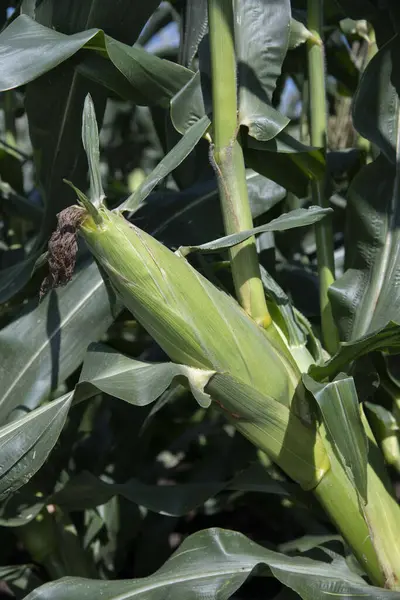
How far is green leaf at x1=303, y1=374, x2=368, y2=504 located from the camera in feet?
2.41

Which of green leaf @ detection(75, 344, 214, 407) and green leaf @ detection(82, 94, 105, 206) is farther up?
green leaf @ detection(82, 94, 105, 206)

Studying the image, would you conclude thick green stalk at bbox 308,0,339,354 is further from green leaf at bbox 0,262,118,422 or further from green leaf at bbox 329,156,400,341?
green leaf at bbox 0,262,118,422

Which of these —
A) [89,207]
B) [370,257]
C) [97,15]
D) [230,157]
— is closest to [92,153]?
[89,207]

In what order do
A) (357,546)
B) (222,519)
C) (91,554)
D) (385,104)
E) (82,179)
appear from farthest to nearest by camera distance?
(222,519)
(91,554)
(82,179)
(385,104)
(357,546)

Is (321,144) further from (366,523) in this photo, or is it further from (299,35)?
(366,523)

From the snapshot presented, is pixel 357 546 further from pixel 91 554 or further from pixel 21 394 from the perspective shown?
pixel 91 554

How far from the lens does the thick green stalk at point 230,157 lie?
81 centimetres

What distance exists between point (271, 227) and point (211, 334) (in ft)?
0.51

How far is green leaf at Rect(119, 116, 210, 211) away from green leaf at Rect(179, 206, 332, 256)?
0.08 meters

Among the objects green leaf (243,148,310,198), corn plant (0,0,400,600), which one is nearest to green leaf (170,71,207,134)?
corn plant (0,0,400,600)

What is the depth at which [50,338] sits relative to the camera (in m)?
1.00

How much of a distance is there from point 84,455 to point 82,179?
69 centimetres

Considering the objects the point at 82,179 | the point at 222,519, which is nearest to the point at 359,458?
→ the point at 82,179

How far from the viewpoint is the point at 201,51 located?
0.92m
